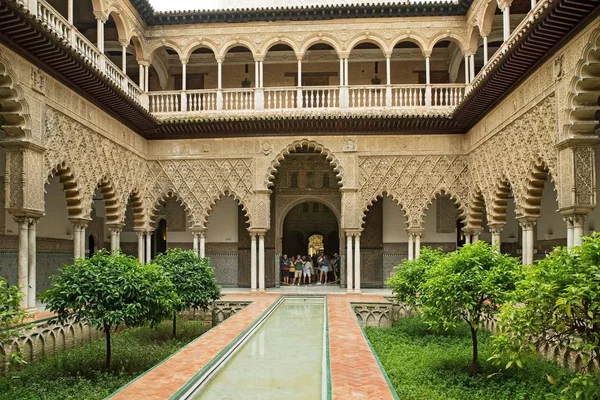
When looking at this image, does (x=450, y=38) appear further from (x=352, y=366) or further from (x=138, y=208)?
(x=352, y=366)

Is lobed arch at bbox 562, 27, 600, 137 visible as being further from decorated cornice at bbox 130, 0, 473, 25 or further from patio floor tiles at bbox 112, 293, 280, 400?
decorated cornice at bbox 130, 0, 473, 25

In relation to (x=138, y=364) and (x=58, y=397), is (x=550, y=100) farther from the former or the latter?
(x=58, y=397)

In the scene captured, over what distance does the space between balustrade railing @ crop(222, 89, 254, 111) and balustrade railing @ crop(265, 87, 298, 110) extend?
0.45 m

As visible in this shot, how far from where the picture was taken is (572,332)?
15.5 feet

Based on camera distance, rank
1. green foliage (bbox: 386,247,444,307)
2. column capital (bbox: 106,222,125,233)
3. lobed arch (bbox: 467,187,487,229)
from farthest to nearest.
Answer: lobed arch (bbox: 467,187,487,229), column capital (bbox: 106,222,125,233), green foliage (bbox: 386,247,444,307)

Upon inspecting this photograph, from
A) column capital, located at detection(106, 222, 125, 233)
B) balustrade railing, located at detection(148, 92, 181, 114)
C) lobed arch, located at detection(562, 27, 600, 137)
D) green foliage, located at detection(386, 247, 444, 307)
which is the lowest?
green foliage, located at detection(386, 247, 444, 307)

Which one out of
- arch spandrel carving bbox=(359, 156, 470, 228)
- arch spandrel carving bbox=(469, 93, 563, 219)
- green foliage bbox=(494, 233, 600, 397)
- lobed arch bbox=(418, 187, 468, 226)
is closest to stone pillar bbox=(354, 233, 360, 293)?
arch spandrel carving bbox=(359, 156, 470, 228)

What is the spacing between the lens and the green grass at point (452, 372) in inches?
259

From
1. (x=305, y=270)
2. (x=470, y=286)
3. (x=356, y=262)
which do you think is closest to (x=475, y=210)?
(x=356, y=262)

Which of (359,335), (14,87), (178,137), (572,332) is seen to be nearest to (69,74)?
(14,87)

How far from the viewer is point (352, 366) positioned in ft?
20.0

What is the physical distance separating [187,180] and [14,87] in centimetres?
697

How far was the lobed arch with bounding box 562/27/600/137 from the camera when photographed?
26.4 feet

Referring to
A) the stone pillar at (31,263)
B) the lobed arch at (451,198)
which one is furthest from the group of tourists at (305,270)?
the stone pillar at (31,263)
